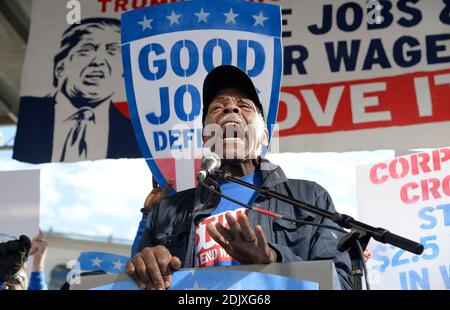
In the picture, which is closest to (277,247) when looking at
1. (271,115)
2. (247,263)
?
(247,263)

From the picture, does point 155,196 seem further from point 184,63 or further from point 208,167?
point 208,167

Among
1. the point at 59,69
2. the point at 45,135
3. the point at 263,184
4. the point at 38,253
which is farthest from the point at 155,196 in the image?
the point at 59,69

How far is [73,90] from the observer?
5.81 meters

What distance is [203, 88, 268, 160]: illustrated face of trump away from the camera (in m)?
3.30

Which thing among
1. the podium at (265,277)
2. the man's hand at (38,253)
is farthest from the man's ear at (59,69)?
the podium at (265,277)

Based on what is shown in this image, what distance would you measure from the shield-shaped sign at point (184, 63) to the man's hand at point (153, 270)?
193cm

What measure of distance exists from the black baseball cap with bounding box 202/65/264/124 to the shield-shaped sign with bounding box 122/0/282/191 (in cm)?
72

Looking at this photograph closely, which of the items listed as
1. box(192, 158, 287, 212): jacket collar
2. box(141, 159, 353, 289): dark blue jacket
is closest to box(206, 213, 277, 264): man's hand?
box(141, 159, 353, 289): dark blue jacket

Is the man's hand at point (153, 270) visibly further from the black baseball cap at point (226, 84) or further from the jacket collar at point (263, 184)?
the black baseball cap at point (226, 84)

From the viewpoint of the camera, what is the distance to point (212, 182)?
2680mm

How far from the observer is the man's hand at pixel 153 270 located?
230 cm

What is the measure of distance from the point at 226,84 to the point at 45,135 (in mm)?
2490
